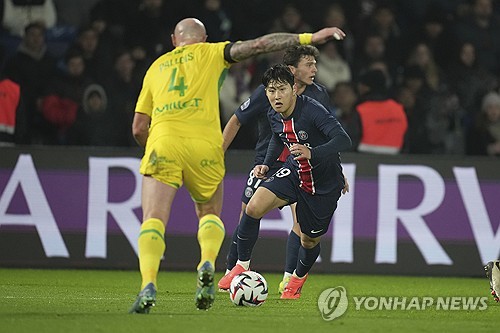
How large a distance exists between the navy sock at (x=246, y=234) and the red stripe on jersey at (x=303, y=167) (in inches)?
25.2

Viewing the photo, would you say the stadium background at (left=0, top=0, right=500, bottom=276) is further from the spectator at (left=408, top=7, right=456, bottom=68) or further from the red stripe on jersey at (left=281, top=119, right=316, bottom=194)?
the red stripe on jersey at (left=281, top=119, right=316, bottom=194)

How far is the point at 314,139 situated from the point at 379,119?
16.5ft

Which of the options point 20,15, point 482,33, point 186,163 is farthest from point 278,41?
point 482,33

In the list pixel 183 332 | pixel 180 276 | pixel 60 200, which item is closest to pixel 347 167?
pixel 180 276

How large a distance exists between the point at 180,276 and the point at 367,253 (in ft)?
7.48


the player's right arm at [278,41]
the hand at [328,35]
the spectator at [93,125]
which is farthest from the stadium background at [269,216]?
the hand at [328,35]

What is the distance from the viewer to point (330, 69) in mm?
15695

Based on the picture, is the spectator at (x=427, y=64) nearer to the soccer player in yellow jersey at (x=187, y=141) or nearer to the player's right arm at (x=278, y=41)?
the soccer player in yellow jersey at (x=187, y=141)

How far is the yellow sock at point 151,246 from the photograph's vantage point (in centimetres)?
740

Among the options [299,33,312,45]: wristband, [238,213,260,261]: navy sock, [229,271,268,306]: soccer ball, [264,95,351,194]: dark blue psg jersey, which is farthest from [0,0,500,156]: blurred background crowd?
[299,33,312,45]: wristband

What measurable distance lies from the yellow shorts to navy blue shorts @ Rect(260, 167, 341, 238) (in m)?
1.48

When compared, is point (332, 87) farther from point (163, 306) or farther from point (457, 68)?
point (163, 306)

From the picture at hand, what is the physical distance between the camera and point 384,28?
53.0ft

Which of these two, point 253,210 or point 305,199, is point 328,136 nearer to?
point 305,199
